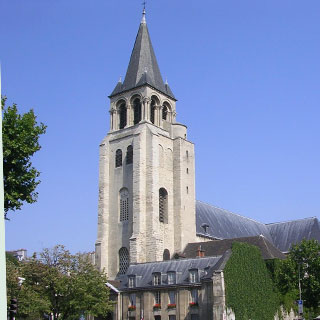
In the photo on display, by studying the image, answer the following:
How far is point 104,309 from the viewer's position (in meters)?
37.6

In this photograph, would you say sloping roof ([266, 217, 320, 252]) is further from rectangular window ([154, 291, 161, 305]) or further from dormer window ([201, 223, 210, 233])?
rectangular window ([154, 291, 161, 305])

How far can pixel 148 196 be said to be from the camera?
53.4m

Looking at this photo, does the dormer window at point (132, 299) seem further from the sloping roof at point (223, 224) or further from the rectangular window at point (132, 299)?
the sloping roof at point (223, 224)

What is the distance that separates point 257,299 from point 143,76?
29.1 m

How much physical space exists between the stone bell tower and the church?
10 centimetres

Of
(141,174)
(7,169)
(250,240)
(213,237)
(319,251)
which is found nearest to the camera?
(7,169)

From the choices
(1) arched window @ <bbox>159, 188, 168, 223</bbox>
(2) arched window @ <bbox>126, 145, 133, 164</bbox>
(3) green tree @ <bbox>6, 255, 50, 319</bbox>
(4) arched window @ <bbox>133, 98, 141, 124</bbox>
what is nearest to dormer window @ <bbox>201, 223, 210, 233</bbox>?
(1) arched window @ <bbox>159, 188, 168, 223</bbox>

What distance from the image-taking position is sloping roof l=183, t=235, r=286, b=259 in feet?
148

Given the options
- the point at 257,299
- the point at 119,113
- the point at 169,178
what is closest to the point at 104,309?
the point at 257,299

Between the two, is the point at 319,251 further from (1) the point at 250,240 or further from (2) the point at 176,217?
(2) the point at 176,217

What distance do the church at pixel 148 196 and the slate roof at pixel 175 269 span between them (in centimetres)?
13

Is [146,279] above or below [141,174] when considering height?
below

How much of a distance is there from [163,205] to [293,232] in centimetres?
1985

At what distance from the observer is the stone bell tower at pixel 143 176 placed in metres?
52.8
